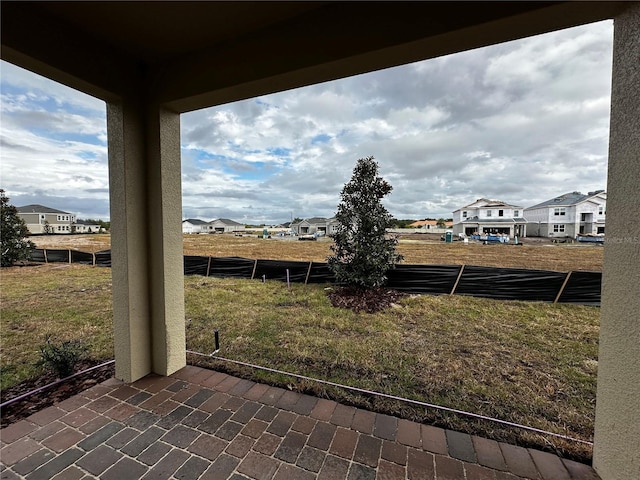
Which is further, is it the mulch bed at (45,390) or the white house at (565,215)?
the white house at (565,215)

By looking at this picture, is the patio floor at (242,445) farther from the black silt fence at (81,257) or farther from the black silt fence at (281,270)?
the black silt fence at (81,257)

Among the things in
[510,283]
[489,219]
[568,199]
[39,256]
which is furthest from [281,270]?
[568,199]

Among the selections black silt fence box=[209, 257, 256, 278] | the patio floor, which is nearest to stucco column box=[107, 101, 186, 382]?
the patio floor

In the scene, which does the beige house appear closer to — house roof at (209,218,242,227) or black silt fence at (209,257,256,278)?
black silt fence at (209,257,256,278)

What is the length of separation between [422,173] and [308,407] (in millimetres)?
15677

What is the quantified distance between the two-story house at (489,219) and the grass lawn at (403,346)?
23.5 m

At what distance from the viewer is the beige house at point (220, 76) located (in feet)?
3.76

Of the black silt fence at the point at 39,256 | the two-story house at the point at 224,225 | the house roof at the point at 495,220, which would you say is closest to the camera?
the black silt fence at the point at 39,256

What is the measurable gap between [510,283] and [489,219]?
24.8m

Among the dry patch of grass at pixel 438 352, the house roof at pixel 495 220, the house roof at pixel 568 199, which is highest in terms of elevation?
the house roof at pixel 568 199

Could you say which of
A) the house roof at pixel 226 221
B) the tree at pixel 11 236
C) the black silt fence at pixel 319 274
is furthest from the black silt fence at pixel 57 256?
the house roof at pixel 226 221

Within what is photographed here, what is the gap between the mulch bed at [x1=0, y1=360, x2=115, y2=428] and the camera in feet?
5.88

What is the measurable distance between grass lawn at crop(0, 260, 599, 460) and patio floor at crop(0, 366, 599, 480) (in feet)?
0.76

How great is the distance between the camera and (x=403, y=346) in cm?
327
